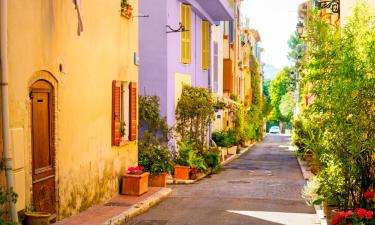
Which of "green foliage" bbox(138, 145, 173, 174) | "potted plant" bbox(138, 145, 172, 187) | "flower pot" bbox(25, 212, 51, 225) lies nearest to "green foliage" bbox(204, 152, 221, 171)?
"potted plant" bbox(138, 145, 172, 187)

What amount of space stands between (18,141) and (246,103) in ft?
138

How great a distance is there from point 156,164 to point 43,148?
23.0ft

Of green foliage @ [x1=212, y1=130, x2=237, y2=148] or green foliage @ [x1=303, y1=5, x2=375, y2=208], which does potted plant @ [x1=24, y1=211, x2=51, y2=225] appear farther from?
green foliage @ [x1=212, y1=130, x2=237, y2=148]

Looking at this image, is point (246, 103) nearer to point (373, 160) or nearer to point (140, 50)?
point (140, 50)

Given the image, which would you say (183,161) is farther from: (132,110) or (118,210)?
(118,210)

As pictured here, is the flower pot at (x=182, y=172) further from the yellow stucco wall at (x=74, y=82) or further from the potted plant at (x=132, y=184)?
the potted plant at (x=132, y=184)

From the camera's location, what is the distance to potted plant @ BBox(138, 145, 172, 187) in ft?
57.2

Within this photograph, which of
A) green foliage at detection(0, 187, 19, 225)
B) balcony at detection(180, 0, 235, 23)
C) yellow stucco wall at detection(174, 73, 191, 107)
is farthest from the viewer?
balcony at detection(180, 0, 235, 23)

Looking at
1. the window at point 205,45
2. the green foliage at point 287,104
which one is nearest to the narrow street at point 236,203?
the window at point 205,45

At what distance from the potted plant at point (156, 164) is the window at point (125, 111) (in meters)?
1.02

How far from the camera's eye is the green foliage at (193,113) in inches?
876

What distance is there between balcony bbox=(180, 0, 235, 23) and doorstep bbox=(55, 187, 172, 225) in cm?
986

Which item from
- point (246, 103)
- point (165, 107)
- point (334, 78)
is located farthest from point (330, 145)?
point (246, 103)

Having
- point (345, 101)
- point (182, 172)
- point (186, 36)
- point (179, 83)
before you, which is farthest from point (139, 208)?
Answer: point (186, 36)
